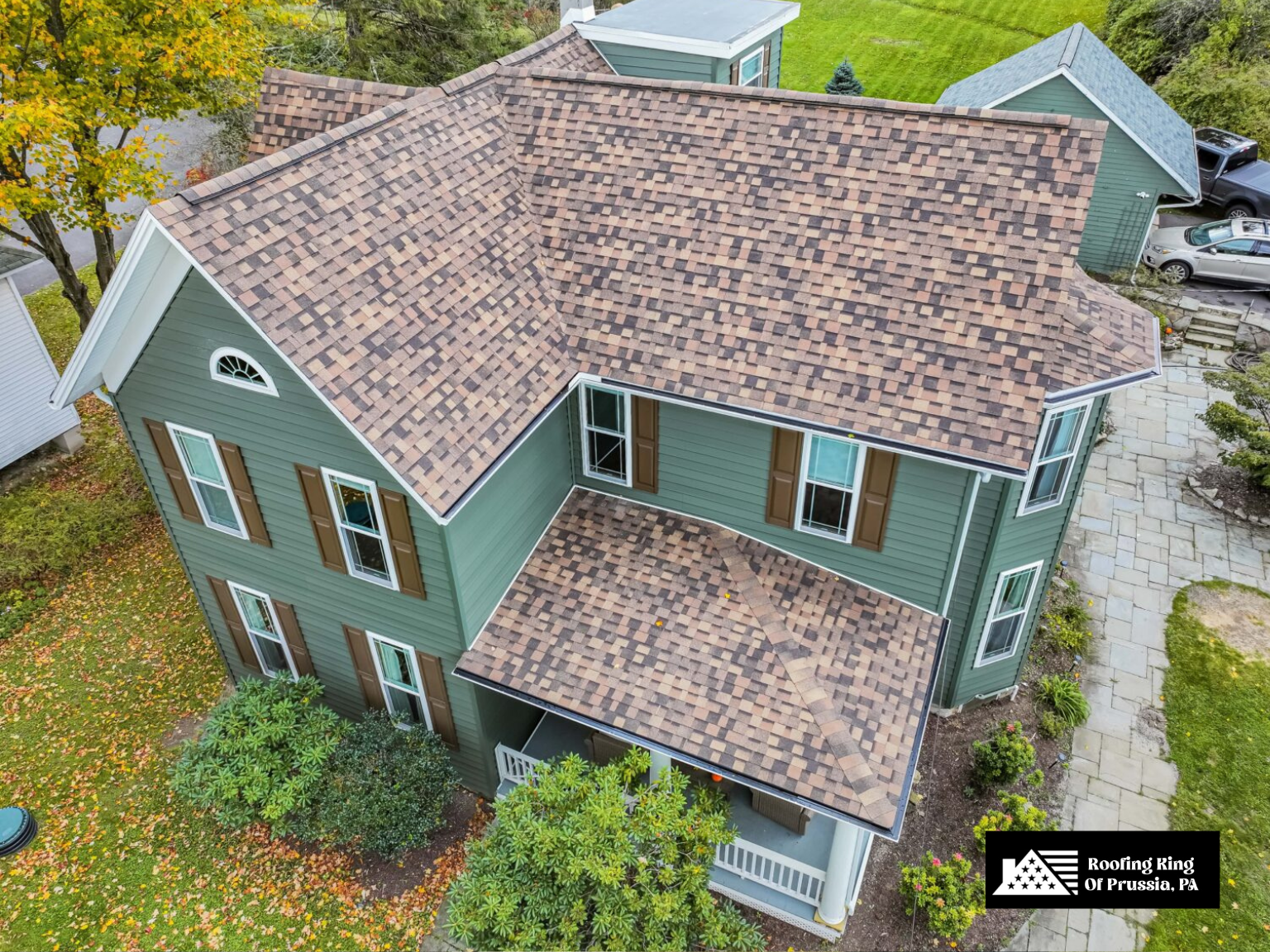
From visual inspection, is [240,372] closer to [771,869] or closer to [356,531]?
[356,531]

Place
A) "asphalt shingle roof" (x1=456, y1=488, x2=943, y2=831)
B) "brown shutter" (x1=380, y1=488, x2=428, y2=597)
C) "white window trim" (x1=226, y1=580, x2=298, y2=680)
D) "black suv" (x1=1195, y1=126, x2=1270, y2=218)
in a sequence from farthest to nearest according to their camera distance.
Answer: "black suv" (x1=1195, y1=126, x2=1270, y2=218)
"white window trim" (x1=226, y1=580, x2=298, y2=680)
"brown shutter" (x1=380, y1=488, x2=428, y2=597)
"asphalt shingle roof" (x1=456, y1=488, x2=943, y2=831)

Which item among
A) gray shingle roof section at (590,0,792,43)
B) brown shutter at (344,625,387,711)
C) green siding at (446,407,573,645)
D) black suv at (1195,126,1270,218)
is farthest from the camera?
black suv at (1195,126,1270,218)

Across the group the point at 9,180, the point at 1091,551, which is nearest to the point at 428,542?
the point at 9,180

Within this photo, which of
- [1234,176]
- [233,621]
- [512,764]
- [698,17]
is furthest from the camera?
[1234,176]

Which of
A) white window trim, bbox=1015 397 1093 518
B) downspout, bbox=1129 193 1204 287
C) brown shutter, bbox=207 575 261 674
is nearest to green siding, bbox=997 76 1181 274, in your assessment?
downspout, bbox=1129 193 1204 287

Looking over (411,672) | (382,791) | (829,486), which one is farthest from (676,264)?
(382,791)

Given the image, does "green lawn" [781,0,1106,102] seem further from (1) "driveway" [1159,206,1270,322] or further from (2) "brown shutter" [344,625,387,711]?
(2) "brown shutter" [344,625,387,711]

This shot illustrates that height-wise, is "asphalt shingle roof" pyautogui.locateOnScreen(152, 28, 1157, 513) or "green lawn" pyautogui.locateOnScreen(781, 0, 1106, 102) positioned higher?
"asphalt shingle roof" pyautogui.locateOnScreen(152, 28, 1157, 513)
